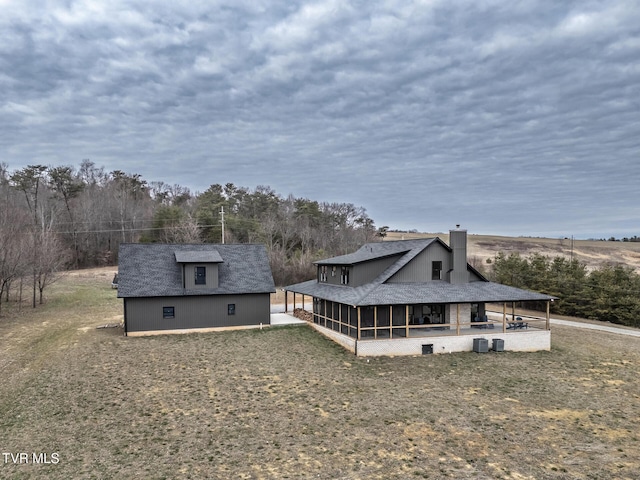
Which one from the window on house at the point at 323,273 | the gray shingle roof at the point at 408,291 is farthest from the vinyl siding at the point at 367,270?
the window on house at the point at 323,273

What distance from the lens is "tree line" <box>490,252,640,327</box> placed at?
3366 cm

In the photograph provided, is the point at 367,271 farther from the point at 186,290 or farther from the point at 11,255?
the point at 11,255

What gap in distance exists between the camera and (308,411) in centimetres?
1318

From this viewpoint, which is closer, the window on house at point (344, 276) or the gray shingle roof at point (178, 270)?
the gray shingle roof at point (178, 270)

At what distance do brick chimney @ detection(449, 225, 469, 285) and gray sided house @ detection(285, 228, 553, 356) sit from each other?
0.18ft

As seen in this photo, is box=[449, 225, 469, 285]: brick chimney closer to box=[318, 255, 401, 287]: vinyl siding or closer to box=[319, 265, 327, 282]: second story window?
box=[318, 255, 401, 287]: vinyl siding

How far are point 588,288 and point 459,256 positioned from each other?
1822cm

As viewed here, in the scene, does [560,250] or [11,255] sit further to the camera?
[560,250]

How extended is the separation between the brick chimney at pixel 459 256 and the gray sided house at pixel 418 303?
55 millimetres

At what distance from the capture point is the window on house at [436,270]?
79.3 ft

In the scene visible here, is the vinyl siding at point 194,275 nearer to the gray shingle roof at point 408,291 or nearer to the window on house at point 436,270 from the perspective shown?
the gray shingle roof at point 408,291

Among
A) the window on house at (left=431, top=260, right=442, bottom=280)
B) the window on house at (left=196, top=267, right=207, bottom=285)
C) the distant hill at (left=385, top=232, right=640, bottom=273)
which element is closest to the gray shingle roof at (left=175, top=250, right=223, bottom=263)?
the window on house at (left=196, top=267, right=207, bottom=285)

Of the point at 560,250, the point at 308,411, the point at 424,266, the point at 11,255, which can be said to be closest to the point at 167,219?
the point at 11,255

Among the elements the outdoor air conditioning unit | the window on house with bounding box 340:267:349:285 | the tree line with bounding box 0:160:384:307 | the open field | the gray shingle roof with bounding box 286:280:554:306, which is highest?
the tree line with bounding box 0:160:384:307
